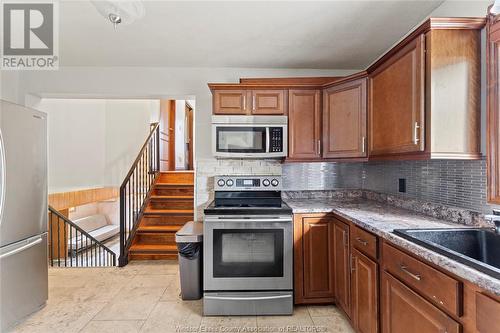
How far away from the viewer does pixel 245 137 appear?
8.52 ft

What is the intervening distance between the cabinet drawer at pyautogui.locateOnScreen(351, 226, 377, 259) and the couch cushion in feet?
18.8

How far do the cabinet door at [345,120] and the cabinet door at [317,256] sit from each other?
0.70 metres

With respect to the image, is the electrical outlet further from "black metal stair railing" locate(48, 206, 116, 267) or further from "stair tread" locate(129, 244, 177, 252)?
"black metal stair railing" locate(48, 206, 116, 267)

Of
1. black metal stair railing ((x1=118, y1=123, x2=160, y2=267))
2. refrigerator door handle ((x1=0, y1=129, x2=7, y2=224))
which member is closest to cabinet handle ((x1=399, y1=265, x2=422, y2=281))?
refrigerator door handle ((x1=0, y1=129, x2=7, y2=224))

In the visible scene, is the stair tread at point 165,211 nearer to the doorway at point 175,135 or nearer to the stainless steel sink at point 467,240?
the doorway at point 175,135

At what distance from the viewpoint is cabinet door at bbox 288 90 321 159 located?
8.74 feet

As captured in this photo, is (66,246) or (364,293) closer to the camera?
(364,293)

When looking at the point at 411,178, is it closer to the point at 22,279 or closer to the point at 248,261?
the point at 248,261

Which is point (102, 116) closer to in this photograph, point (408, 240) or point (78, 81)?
point (78, 81)

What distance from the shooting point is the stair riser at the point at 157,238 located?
361cm

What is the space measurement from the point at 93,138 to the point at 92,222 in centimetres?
223

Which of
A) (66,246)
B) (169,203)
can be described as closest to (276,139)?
(169,203)

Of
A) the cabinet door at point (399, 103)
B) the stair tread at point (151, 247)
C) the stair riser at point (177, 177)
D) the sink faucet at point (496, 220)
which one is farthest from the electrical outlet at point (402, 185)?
the stair riser at point (177, 177)

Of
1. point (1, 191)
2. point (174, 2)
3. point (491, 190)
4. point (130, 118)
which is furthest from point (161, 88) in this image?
point (491, 190)
